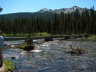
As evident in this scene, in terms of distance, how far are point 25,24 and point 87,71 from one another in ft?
504

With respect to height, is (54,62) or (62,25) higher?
(54,62)

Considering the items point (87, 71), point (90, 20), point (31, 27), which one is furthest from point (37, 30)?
point (87, 71)

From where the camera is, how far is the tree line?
13938 cm

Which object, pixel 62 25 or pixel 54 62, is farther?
pixel 62 25

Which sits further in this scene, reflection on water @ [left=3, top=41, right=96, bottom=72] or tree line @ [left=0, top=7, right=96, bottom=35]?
tree line @ [left=0, top=7, right=96, bottom=35]

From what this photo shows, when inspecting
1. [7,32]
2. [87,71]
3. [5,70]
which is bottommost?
[7,32]

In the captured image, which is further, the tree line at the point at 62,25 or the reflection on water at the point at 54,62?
the tree line at the point at 62,25

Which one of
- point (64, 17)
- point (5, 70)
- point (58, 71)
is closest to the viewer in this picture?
point (5, 70)

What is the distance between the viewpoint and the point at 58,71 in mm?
27031

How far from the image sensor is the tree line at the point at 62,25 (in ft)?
457

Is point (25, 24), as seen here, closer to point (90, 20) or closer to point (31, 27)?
point (31, 27)

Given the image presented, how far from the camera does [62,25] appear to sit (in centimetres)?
15850

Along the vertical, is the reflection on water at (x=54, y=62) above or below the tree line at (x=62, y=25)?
above

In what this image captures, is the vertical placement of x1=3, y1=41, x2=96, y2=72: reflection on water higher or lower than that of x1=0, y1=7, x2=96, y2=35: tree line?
higher
